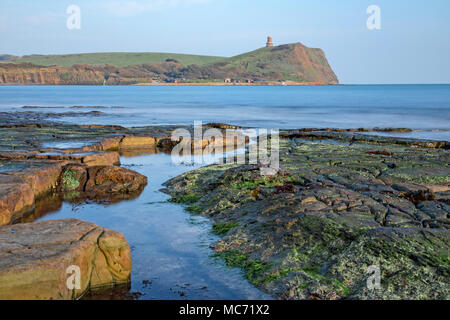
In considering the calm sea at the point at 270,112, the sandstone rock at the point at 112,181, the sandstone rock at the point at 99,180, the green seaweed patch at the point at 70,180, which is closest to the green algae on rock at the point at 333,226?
the sandstone rock at the point at 112,181

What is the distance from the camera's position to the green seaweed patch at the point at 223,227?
871 cm

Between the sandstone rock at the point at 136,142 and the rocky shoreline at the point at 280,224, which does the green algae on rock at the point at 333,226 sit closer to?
the rocky shoreline at the point at 280,224

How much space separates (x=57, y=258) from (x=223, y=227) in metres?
3.94

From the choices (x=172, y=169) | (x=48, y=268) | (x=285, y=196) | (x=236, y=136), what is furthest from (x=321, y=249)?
(x=236, y=136)

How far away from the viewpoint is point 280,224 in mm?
7992

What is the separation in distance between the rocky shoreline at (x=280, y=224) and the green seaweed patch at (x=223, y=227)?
0.10 ft

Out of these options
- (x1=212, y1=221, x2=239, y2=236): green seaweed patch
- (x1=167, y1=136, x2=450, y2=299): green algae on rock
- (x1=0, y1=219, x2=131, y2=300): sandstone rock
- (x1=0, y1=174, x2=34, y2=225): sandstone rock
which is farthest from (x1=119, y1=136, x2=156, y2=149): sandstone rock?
(x1=0, y1=219, x2=131, y2=300): sandstone rock

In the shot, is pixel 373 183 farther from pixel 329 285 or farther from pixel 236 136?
pixel 236 136

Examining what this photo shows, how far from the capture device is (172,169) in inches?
624

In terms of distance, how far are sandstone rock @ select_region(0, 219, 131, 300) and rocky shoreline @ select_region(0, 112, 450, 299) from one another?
1cm

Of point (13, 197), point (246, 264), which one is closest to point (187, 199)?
point (13, 197)

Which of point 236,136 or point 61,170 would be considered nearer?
point 61,170

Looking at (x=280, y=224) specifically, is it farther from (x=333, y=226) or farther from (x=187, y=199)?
(x=187, y=199)

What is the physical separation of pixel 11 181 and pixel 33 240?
444 cm
